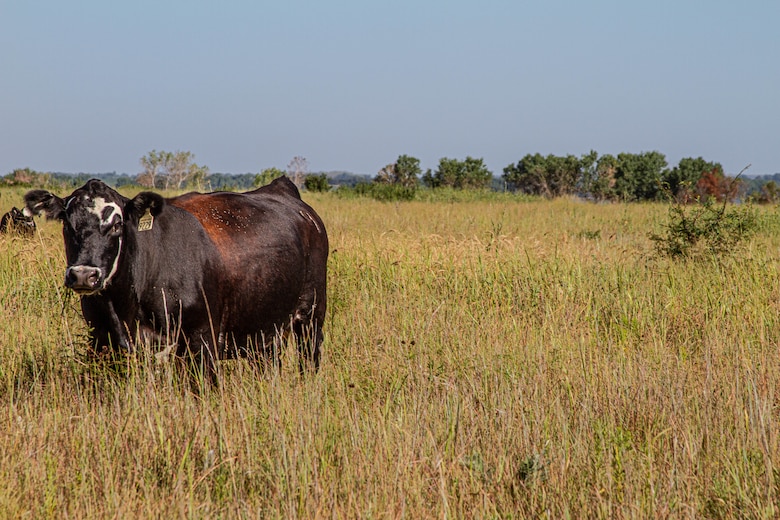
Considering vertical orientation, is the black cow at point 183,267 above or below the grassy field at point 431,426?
above

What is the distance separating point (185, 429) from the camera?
3883 mm

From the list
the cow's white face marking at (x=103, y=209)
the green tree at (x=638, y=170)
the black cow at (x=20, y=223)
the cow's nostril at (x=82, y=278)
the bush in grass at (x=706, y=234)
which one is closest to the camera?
the cow's nostril at (x=82, y=278)

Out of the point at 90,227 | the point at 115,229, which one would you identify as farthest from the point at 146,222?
the point at 90,227

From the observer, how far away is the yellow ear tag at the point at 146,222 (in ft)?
15.8

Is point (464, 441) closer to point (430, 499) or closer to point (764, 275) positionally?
point (430, 499)

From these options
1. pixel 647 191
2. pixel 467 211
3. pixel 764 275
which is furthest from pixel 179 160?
pixel 764 275

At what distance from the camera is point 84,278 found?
167 inches

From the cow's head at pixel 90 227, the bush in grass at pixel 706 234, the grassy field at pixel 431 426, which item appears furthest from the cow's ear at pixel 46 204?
the bush in grass at pixel 706 234

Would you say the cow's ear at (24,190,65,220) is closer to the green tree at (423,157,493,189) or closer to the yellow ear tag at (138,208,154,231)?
the yellow ear tag at (138,208,154,231)

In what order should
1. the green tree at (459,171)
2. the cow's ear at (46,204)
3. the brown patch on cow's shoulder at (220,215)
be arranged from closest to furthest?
the cow's ear at (46,204), the brown patch on cow's shoulder at (220,215), the green tree at (459,171)

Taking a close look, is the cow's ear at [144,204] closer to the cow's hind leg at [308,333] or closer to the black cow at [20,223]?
the cow's hind leg at [308,333]

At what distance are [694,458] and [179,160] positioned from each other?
69881 mm

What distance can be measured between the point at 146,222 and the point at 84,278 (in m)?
0.71

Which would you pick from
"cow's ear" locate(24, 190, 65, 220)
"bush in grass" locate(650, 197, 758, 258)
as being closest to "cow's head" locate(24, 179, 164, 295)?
"cow's ear" locate(24, 190, 65, 220)
